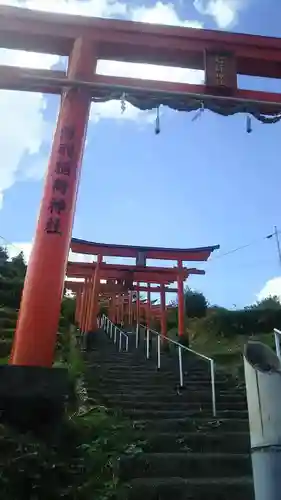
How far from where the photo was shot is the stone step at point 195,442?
5.63 m

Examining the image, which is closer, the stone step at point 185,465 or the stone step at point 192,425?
the stone step at point 185,465

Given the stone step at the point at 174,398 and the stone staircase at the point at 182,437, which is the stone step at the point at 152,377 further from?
the stone step at the point at 174,398

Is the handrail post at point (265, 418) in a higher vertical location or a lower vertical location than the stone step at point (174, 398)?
lower

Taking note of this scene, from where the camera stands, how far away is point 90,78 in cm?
655

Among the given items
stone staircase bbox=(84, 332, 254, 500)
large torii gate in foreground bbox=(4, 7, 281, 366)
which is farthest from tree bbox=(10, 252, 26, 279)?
large torii gate in foreground bbox=(4, 7, 281, 366)

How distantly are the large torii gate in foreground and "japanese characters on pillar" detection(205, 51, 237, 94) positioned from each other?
1 cm

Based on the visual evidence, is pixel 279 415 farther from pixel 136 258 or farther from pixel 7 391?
pixel 136 258

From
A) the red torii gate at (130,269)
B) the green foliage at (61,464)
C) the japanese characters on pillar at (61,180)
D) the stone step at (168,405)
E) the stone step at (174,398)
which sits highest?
the red torii gate at (130,269)

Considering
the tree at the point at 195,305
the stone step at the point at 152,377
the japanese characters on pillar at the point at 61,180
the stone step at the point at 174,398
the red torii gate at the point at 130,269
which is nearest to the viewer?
the japanese characters on pillar at the point at 61,180

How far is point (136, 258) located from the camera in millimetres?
18438

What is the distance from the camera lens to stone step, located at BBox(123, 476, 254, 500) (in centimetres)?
445

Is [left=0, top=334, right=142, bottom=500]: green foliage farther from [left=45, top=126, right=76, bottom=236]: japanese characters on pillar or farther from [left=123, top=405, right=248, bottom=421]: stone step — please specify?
[left=45, top=126, right=76, bottom=236]: japanese characters on pillar

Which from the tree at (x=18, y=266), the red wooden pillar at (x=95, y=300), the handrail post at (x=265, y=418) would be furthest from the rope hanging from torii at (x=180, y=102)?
the tree at (x=18, y=266)

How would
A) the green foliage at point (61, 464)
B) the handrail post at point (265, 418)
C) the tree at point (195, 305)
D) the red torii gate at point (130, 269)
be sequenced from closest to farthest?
the handrail post at point (265, 418) → the green foliage at point (61, 464) → the red torii gate at point (130, 269) → the tree at point (195, 305)
